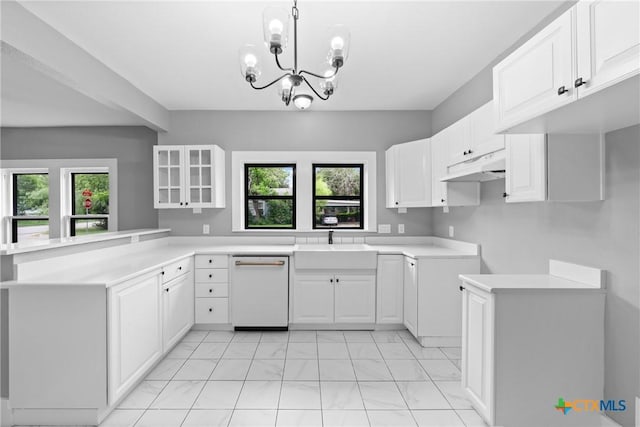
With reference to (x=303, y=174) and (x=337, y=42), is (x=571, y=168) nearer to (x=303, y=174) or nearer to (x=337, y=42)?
(x=337, y=42)

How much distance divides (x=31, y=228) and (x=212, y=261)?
3312mm

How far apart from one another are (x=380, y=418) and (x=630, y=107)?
208 centimetres

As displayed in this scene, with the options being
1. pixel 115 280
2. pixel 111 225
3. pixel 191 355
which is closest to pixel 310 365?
pixel 191 355

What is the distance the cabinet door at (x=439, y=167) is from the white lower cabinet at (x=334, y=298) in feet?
3.49

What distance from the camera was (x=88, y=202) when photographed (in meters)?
4.47

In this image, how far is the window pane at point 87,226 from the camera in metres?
4.47

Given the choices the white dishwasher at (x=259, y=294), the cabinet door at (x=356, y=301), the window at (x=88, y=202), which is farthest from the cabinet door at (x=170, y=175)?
the cabinet door at (x=356, y=301)

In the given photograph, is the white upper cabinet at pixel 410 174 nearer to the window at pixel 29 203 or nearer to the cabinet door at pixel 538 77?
the cabinet door at pixel 538 77

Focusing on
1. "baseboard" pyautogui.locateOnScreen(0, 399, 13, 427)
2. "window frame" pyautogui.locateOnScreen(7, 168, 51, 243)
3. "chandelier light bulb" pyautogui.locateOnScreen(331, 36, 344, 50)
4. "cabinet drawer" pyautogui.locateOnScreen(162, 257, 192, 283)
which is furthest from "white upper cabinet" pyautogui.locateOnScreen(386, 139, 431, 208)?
"window frame" pyautogui.locateOnScreen(7, 168, 51, 243)

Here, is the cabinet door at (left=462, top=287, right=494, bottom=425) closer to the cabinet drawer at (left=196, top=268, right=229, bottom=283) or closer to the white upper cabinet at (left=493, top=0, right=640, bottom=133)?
the white upper cabinet at (left=493, top=0, right=640, bottom=133)

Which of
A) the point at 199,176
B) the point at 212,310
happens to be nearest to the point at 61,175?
the point at 199,176

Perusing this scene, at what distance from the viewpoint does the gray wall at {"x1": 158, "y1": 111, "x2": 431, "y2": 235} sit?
4000 millimetres

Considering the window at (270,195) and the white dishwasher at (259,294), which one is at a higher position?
the window at (270,195)

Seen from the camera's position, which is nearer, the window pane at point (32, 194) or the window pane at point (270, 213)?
the window pane at point (270, 213)
